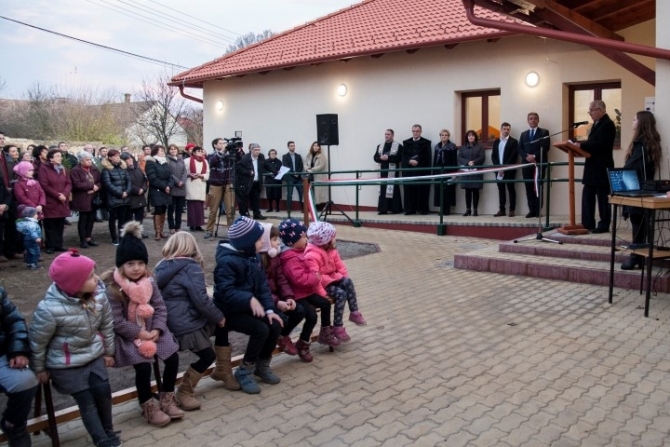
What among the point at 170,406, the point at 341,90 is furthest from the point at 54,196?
the point at 341,90

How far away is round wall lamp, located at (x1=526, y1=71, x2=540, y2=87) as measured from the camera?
13367 mm

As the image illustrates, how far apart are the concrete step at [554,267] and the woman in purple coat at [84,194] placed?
6358 mm

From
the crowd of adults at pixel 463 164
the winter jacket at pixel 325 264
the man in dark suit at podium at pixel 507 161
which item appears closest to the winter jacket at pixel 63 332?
the winter jacket at pixel 325 264

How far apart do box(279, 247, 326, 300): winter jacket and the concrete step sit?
4417 millimetres

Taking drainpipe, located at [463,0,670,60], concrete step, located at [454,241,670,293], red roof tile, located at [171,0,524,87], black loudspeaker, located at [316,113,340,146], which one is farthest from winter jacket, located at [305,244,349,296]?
black loudspeaker, located at [316,113,340,146]

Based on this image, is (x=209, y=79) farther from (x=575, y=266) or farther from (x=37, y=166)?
(x=575, y=266)

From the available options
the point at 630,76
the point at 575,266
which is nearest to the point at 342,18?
the point at 630,76

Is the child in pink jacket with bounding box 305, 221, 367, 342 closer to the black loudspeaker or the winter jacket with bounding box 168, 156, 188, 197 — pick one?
the winter jacket with bounding box 168, 156, 188, 197

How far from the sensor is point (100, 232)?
13.1 meters

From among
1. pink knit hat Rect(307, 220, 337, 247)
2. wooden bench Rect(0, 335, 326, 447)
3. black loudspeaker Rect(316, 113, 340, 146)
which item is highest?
black loudspeaker Rect(316, 113, 340, 146)

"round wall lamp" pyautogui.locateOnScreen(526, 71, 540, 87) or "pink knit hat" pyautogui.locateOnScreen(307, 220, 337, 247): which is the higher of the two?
"round wall lamp" pyautogui.locateOnScreen(526, 71, 540, 87)

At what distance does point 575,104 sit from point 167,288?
11.4m

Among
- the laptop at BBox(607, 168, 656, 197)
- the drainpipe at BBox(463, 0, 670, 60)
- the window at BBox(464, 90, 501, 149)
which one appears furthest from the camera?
the window at BBox(464, 90, 501, 149)

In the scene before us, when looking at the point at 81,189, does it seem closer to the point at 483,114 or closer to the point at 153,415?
the point at 153,415
